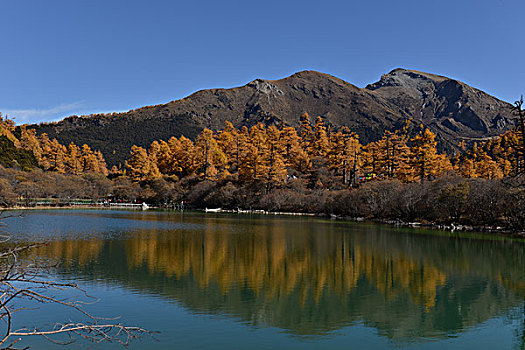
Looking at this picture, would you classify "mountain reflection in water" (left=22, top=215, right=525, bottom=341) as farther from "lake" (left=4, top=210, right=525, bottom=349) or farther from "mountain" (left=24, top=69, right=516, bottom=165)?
"mountain" (left=24, top=69, right=516, bottom=165)

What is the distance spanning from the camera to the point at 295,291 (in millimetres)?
13312

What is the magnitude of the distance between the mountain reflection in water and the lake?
5 cm

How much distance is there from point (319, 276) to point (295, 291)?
2593 mm

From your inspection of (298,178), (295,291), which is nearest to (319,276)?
(295,291)

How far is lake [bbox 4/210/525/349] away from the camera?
31.3 feet

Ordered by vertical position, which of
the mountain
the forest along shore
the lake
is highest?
the mountain

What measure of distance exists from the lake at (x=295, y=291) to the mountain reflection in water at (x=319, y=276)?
47 millimetres

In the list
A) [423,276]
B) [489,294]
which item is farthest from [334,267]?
[489,294]

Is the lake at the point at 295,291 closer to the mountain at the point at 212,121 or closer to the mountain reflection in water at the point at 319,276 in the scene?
the mountain reflection in water at the point at 319,276

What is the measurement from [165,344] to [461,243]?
21.8 meters

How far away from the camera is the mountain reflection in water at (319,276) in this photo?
1106 centimetres

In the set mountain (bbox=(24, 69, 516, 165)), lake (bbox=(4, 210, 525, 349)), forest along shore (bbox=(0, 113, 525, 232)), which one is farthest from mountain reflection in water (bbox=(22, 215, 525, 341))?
mountain (bbox=(24, 69, 516, 165))

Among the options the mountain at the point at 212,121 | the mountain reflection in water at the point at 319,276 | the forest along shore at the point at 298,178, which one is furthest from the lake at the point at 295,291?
the mountain at the point at 212,121

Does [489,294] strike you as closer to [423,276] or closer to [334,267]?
[423,276]
